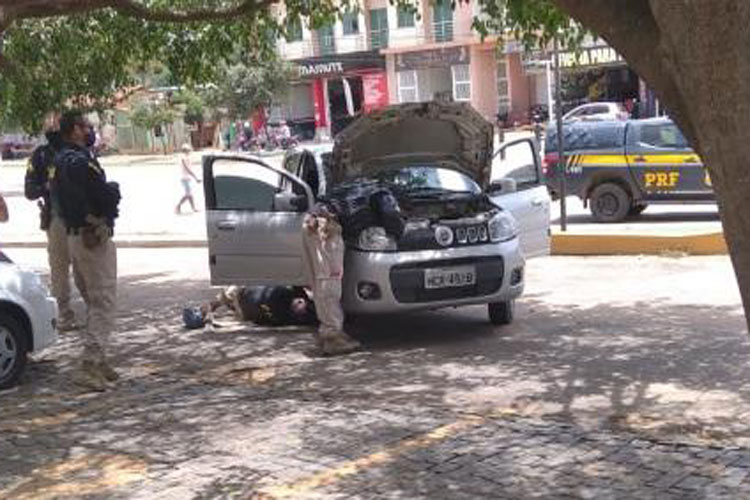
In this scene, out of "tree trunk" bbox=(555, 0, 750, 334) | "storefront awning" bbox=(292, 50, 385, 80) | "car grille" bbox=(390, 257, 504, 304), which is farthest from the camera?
"storefront awning" bbox=(292, 50, 385, 80)

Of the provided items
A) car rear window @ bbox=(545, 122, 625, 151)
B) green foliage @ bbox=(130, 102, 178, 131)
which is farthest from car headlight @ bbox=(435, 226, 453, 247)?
green foliage @ bbox=(130, 102, 178, 131)

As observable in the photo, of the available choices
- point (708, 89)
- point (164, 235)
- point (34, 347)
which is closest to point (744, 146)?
point (708, 89)

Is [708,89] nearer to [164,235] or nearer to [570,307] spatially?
[570,307]

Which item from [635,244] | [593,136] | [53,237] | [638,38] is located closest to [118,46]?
[53,237]

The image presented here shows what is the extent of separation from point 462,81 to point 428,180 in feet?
157

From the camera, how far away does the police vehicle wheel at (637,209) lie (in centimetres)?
1765

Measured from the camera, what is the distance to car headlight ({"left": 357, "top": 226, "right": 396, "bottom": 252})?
346 inches

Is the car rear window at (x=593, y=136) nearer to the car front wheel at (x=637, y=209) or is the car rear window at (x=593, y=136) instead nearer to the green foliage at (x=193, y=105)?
the car front wheel at (x=637, y=209)

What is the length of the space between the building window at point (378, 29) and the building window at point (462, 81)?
4151mm

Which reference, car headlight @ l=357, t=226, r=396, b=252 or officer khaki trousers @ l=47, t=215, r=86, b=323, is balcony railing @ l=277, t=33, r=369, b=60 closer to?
officer khaki trousers @ l=47, t=215, r=86, b=323

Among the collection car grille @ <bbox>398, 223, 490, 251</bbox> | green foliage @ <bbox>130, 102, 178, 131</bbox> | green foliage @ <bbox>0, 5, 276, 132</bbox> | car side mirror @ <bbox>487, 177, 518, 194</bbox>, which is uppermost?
green foliage @ <bbox>130, 102, 178, 131</bbox>

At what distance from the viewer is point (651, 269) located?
1220 cm

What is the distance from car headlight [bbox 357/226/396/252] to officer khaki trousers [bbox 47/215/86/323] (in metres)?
2.88

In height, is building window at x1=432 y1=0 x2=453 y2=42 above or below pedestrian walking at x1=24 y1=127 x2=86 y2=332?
above
